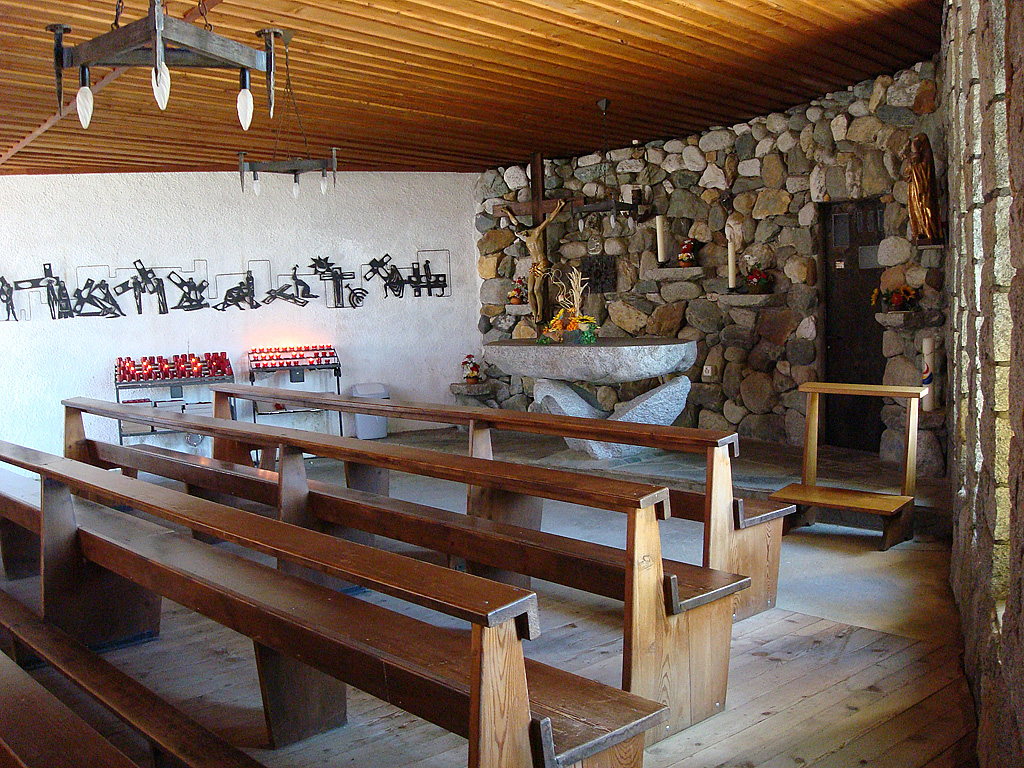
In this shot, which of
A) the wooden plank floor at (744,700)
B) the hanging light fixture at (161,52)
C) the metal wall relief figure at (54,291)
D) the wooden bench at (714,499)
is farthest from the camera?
the metal wall relief figure at (54,291)

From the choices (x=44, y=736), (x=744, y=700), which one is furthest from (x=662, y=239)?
(x=44, y=736)

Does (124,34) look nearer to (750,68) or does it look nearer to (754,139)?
(750,68)

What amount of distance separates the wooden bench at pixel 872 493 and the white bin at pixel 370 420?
433cm

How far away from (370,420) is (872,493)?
15.8 feet

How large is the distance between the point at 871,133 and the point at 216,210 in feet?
17.7

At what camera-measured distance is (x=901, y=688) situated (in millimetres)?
2799

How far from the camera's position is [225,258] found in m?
8.02

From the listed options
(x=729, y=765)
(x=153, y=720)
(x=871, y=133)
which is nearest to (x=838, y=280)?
(x=871, y=133)

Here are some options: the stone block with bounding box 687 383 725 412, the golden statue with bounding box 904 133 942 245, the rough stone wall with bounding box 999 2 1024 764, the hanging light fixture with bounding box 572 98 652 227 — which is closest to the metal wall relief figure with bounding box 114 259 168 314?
the hanging light fixture with bounding box 572 98 652 227

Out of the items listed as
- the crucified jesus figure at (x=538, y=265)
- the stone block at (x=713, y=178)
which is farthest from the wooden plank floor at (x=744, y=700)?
the crucified jesus figure at (x=538, y=265)

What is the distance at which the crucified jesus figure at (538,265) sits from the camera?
27.3 feet

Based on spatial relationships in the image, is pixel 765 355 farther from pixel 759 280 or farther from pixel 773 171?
pixel 773 171

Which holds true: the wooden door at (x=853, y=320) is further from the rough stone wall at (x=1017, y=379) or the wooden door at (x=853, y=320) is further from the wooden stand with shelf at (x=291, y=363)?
the rough stone wall at (x=1017, y=379)

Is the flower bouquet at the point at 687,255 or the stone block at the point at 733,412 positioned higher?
the flower bouquet at the point at 687,255
